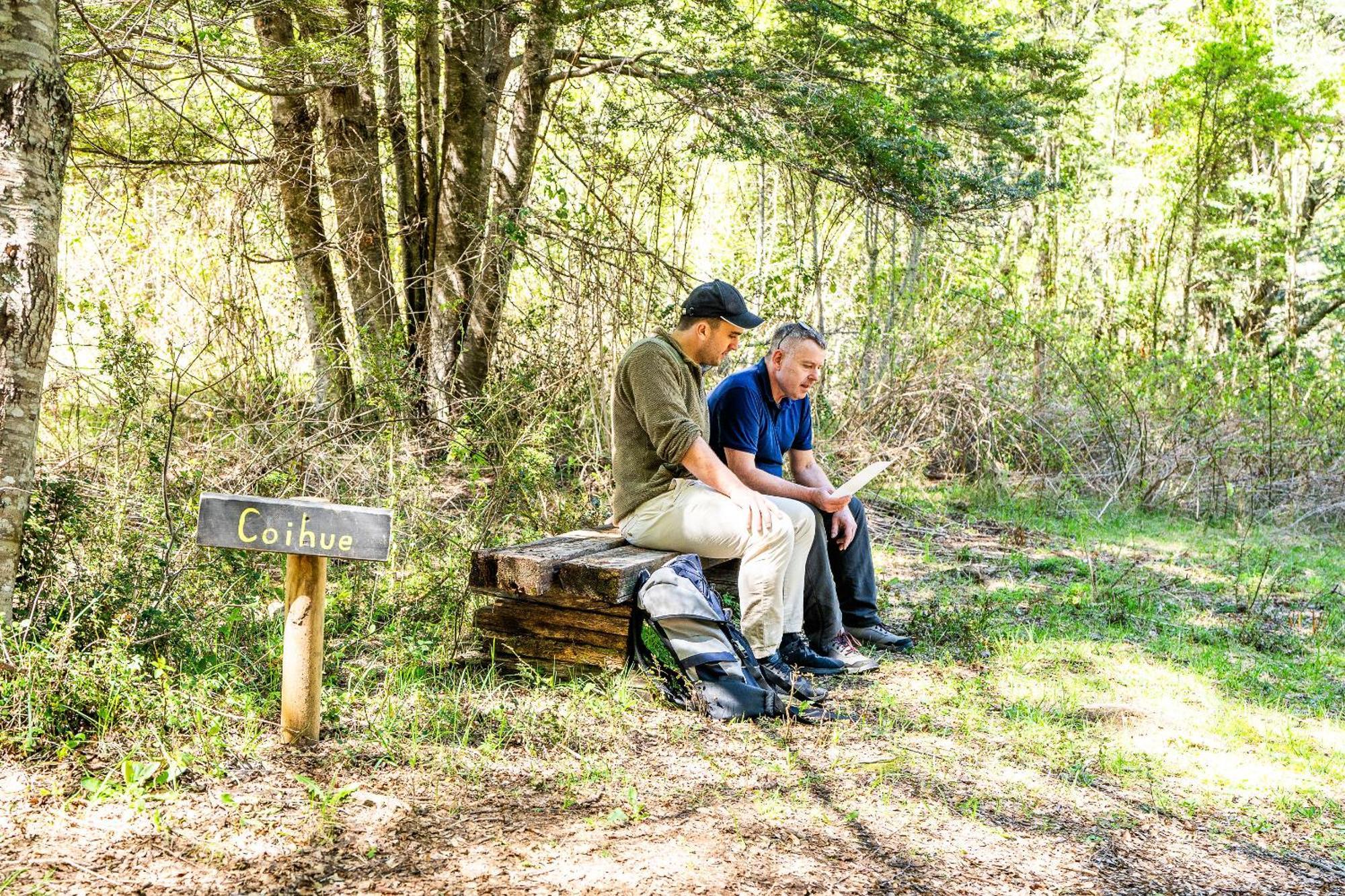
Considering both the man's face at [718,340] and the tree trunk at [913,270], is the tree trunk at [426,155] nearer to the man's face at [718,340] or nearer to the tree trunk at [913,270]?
the man's face at [718,340]

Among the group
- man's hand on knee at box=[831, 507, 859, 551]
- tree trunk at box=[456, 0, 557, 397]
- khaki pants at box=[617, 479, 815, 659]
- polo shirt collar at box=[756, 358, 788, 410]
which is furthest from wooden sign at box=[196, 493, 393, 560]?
tree trunk at box=[456, 0, 557, 397]

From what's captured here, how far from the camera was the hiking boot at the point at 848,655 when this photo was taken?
4.76 metres

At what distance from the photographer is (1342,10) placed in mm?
16234

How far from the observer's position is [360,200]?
732 cm

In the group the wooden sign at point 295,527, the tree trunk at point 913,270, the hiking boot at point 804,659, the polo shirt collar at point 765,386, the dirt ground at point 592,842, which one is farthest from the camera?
the tree trunk at point 913,270

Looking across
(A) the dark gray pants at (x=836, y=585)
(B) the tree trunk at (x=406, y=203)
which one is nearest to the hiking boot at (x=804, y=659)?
(A) the dark gray pants at (x=836, y=585)

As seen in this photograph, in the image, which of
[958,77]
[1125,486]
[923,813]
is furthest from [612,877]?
[1125,486]

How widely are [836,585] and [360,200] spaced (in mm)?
4224

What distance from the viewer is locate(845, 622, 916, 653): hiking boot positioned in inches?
202

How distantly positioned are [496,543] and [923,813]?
107 inches

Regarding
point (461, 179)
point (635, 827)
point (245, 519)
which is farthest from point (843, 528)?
point (461, 179)

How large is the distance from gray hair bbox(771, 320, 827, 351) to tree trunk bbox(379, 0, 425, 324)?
3.31 m

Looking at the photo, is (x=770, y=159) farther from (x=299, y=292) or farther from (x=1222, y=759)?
(x=1222, y=759)

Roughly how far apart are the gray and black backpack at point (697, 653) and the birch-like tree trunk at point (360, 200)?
10.6 ft
